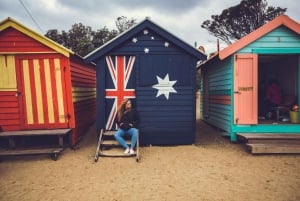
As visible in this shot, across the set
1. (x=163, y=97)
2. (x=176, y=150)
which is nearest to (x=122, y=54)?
(x=163, y=97)

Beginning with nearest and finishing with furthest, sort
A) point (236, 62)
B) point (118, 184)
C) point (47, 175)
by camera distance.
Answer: point (118, 184) < point (47, 175) < point (236, 62)

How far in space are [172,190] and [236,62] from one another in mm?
4876

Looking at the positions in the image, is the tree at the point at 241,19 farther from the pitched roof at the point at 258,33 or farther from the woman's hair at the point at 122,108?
the woman's hair at the point at 122,108

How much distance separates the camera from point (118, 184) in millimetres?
4719

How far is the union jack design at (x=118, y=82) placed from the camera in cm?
737

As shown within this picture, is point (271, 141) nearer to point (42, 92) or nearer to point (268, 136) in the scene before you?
point (268, 136)

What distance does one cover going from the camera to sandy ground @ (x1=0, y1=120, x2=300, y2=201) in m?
4.23

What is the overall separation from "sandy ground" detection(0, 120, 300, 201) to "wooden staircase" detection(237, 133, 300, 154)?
18cm

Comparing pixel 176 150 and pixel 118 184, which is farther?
pixel 176 150

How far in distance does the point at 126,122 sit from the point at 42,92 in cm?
288

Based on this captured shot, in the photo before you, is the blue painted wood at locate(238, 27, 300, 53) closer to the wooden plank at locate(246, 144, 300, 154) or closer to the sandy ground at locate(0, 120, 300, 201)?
the wooden plank at locate(246, 144, 300, 154)

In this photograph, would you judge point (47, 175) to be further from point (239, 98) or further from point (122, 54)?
point (239, 98)

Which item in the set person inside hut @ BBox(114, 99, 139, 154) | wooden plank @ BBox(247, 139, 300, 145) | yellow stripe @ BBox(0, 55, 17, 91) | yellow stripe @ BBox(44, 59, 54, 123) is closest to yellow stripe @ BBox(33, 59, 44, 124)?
yellow stripe @ BBox(44, 59, 54, 123)

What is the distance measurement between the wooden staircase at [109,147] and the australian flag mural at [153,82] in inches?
15.4
